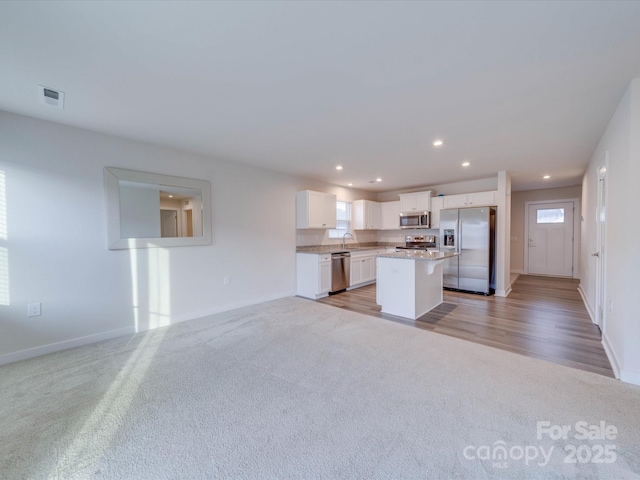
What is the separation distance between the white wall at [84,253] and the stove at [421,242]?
4.43 m

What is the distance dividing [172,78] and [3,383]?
292 centimetres

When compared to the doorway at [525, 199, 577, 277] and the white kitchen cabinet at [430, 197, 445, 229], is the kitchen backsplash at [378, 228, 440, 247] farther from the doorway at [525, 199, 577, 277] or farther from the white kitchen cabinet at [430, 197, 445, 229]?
the doorway at [525, 199, 577, 277]

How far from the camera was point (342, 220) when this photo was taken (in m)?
6.55

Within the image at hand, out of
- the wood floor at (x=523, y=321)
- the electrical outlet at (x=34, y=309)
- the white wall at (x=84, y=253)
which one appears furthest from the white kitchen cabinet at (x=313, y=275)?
the electrical outlet at (x=34, y=309)

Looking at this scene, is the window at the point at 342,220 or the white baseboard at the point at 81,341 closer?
the white baseboard at the point at 81,341

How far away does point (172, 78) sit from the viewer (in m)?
2.01

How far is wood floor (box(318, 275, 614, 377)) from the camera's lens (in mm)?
2691

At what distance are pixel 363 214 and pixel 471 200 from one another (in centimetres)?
237

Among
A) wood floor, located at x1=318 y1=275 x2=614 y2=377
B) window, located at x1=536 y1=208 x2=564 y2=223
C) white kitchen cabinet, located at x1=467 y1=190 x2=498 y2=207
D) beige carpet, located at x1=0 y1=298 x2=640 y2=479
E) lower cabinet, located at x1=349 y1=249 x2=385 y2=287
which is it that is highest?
white kitchen cabinet, located at x1=467 y1=190 x2=498 y2=207

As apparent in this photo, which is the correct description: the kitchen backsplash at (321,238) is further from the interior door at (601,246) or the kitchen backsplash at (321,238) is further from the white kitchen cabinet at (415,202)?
the interior door at (601,246)

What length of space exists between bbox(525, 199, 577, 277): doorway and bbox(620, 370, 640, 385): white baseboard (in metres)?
6.23

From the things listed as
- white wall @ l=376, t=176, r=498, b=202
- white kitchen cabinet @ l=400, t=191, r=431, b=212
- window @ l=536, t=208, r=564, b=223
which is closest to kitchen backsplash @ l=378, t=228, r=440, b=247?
white kitchen cabinet @ l=400, t=191, r=431, b=212

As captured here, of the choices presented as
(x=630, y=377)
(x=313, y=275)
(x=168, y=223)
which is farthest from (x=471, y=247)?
(x=168, y=223)

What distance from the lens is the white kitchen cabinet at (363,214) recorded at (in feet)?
21.6
